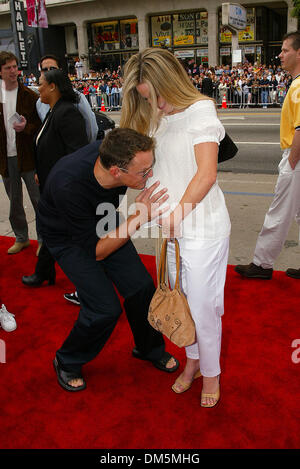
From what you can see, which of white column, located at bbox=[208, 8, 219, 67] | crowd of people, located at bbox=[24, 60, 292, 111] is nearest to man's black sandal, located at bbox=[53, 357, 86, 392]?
crowd of people, located at bbox=[24, 60, 292, 111]

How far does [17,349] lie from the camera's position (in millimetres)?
3229

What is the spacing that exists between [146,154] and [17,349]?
6.26 ft

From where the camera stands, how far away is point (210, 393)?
2.56 metres

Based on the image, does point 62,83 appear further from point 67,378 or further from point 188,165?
point 67,378

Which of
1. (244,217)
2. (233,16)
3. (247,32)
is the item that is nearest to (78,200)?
(244,217)

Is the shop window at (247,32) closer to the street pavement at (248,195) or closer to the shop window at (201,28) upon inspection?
the shop window at (201,28)

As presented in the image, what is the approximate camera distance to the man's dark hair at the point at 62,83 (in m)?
3.49

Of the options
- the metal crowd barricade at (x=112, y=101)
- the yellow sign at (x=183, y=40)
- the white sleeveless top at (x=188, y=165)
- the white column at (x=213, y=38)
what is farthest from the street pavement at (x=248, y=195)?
the yellow sign at (x=183, y=40)

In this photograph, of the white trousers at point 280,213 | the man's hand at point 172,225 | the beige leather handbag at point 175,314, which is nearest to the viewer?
the man's hand at point 172,225

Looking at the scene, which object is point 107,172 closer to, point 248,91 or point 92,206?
point 92,206

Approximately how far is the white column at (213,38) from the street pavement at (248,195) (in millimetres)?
21913

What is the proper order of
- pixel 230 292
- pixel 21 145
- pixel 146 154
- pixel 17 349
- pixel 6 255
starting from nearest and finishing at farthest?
pixel 146 154 < pixel 17 349 < pixel 230 292 < pixel 21 145 < pixel 6 255

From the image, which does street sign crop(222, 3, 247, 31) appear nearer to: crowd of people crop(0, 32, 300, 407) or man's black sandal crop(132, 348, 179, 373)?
crowd of people crop(0, 32, 300, 407)
